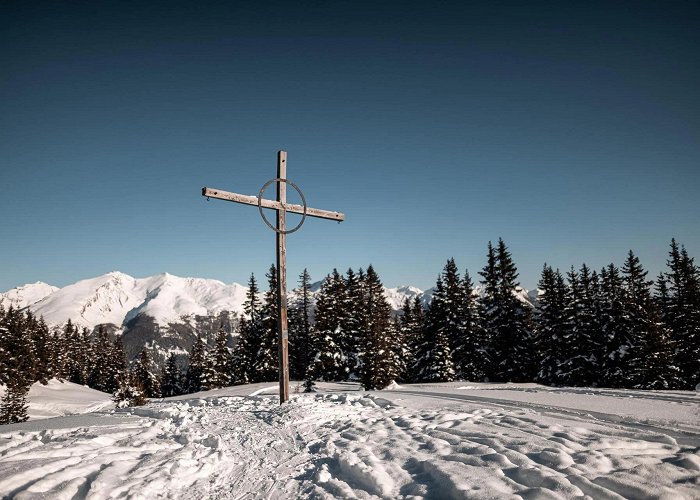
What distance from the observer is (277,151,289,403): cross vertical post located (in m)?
9.15

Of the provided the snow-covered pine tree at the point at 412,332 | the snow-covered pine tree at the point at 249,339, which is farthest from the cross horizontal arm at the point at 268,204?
the snow-covered pine tree at the point at 249,339

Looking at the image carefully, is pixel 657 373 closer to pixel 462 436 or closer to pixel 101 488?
pixel 462 436

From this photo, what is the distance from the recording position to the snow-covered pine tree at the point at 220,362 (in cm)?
4584

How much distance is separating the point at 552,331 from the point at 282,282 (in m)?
31.7

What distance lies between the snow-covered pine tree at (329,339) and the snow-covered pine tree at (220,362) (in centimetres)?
1617

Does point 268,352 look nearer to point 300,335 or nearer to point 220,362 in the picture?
point 300,335

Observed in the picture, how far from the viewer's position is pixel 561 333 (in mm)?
32062

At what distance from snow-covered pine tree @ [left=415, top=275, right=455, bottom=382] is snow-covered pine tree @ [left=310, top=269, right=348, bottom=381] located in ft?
26.7

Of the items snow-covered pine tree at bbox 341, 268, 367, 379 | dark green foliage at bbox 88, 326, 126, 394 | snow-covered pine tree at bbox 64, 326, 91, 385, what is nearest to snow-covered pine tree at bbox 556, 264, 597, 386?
snow-covered pine tree at bbox 341, 268, 367, 379

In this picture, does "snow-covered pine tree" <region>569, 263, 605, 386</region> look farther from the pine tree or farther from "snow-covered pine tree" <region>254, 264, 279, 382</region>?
"snow-covered pine tree" <region>254, 264, 279, 382</region>

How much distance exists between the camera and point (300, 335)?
151 feet

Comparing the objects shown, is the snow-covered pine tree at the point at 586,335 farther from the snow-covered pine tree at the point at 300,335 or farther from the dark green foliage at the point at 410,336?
the snow-covered pine tree at the point at 300,335

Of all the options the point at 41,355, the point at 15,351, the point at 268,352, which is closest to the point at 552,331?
the point at 268,352

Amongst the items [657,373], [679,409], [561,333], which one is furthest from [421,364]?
[679,409]
